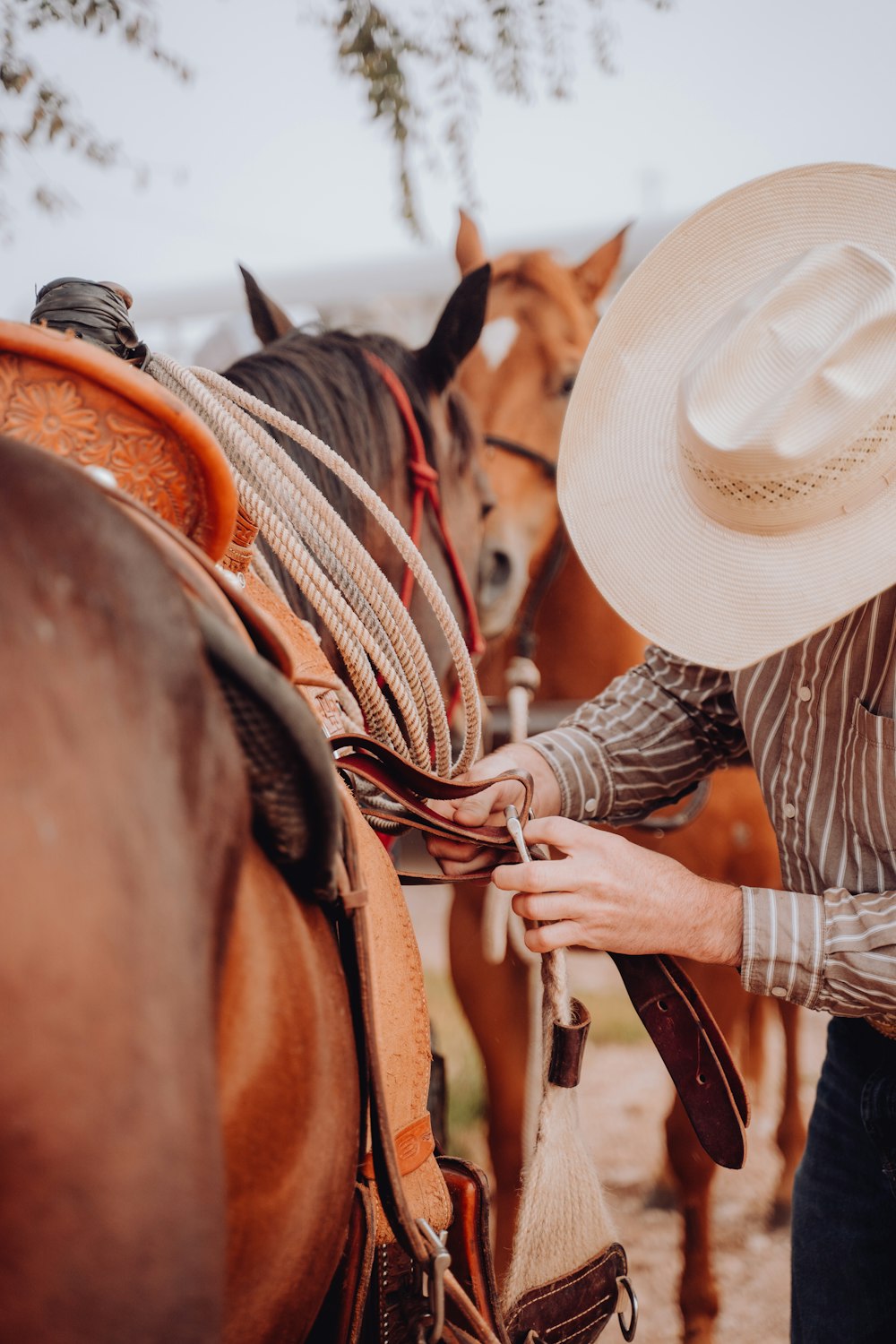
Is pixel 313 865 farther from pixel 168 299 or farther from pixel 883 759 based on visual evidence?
pixel 168 299

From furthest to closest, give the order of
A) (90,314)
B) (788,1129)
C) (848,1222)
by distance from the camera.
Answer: (788,1129) < (848,1222) < (90,314)

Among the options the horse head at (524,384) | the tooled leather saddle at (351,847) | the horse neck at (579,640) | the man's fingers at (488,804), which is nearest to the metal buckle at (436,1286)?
the tooled leather saddle at (351,847)

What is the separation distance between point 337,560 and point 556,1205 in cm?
66

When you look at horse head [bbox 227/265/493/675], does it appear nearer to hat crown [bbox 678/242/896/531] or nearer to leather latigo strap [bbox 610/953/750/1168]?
hat crown [bbox 678/242/896/531]

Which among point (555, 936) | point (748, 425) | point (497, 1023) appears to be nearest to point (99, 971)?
point (555, 936)

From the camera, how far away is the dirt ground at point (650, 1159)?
7.30 ft

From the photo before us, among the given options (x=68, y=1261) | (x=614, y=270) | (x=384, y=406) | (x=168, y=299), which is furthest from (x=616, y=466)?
(x=168, y=299)

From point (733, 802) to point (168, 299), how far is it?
22.6ft

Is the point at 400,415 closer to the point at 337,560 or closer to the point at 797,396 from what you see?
the point at 337,560

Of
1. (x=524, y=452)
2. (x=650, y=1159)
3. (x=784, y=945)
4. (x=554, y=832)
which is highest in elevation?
(x=524, y=452)

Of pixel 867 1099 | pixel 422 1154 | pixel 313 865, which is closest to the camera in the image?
pixel 313 865

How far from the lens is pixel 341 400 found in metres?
1.31

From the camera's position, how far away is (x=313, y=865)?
1.76 ft

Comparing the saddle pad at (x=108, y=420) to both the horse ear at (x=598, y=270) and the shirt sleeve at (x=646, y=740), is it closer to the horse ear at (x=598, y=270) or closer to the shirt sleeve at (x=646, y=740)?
the shirt sleeve at (x=646, y=740)
